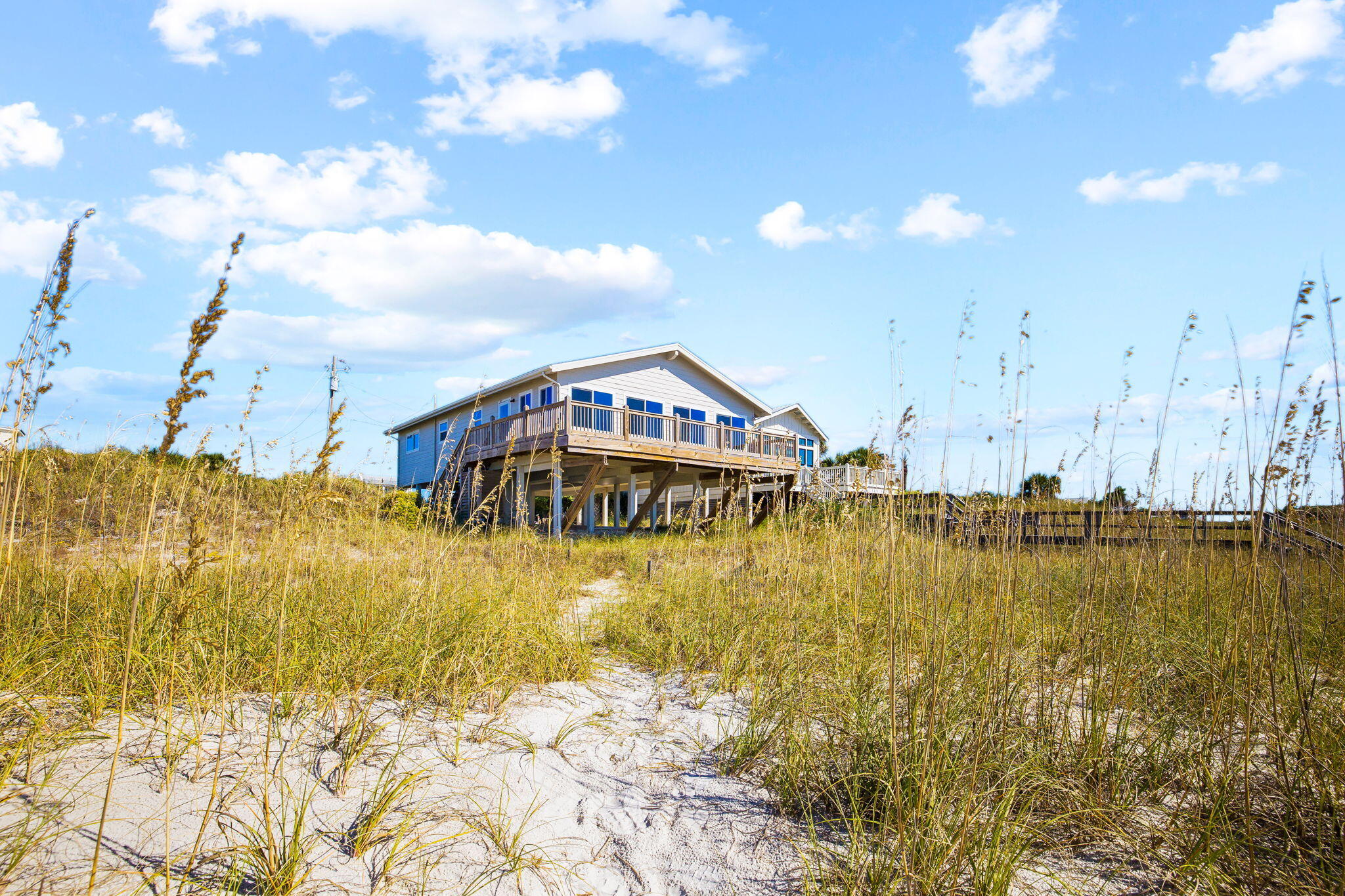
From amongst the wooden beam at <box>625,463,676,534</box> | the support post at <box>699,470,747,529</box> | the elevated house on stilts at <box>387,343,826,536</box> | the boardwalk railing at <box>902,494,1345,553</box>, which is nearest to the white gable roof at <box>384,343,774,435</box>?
the elevated house on stilts at <box>387,343,826,536</box>

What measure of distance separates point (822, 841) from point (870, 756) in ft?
1.19

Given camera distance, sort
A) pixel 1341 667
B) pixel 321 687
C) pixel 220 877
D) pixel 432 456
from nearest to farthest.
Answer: pixel 220 877 < pixel 321 687 < pixel 1341 667 < pixel 432 456

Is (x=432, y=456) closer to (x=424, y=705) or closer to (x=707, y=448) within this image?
(x=707, y=448)

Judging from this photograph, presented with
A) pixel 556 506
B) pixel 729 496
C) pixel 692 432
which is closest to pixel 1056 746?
pixel 729 496

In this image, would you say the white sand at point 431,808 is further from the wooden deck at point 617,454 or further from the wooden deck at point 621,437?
the wooden deck at point 621,437

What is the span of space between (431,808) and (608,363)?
18.1 m

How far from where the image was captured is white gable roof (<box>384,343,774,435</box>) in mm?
19031

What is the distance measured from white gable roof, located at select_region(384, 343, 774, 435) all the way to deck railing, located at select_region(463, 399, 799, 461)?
4.20 ft

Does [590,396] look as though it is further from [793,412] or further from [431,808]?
[431,808]

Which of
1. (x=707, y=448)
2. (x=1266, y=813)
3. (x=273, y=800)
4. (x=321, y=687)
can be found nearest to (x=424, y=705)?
(x=321, y=687)

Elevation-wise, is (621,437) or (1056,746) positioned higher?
(621,437)

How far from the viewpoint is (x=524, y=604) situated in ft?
15.6

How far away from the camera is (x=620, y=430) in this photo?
16.0 m

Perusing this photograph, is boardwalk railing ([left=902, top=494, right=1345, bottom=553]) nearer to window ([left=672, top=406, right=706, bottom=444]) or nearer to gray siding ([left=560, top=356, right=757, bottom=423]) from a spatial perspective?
window ([left=672, top=406, right=706, bottom=444])
